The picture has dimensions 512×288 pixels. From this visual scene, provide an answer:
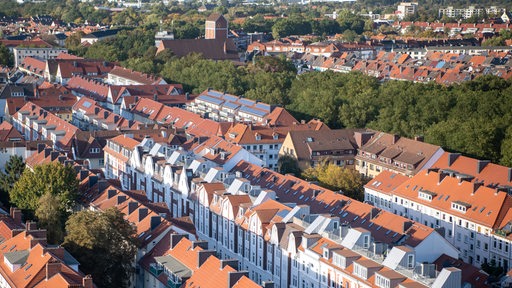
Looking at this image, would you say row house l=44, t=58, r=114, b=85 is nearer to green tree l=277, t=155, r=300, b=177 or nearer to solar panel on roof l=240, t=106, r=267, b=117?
solar panel on roof l=240, t=106, r=267, b=117

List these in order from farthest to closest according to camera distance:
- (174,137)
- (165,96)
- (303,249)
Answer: (165,96) → (174,137) → (303,249)

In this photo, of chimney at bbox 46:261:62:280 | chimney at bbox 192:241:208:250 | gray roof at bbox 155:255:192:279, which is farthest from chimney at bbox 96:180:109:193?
chimney at bbox 46:261:62:280

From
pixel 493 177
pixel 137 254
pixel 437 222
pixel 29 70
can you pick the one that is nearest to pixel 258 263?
pixel 137 254

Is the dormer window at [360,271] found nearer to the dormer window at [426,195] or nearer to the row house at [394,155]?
the dormer window at [426,195]

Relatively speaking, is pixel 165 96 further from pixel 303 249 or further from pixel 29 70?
pixel 303 249

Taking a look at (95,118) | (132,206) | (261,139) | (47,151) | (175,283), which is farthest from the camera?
(95,118)

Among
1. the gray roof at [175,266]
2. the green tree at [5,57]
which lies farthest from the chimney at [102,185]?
the green tree at [5,57]

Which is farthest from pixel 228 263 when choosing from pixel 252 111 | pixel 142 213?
pixel 252 111

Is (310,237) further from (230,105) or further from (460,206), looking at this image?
(230,105)
